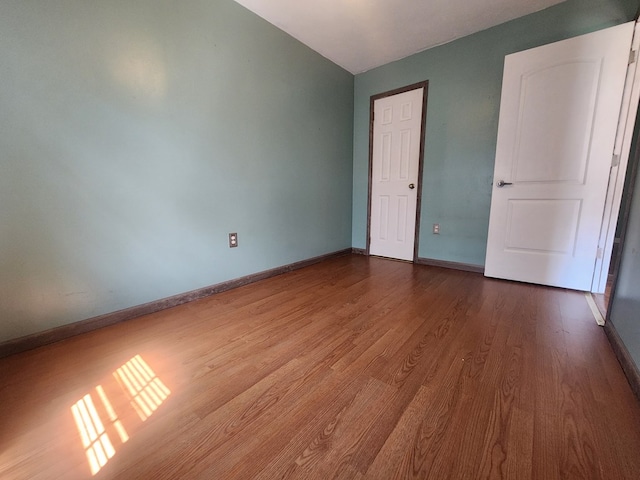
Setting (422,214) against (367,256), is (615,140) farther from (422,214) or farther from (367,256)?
(367,256)

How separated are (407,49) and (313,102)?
1.08m

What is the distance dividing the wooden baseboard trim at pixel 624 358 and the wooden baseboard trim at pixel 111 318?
2.25m

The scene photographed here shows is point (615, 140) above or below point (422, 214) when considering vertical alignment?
above

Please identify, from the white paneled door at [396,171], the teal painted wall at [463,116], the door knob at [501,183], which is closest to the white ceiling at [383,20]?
the teal painted wall at [463,116]

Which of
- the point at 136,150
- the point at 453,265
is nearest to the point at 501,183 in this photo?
the point at 453,265

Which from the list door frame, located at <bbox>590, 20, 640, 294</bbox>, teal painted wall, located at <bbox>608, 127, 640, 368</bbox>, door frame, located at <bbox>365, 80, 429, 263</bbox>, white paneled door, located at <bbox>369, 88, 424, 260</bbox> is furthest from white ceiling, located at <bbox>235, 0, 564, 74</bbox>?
teal painted wall, located at <bbox>608, 127, 640, 368</bbox>

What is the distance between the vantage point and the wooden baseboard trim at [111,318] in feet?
4.20

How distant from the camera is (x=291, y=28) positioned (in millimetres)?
2281

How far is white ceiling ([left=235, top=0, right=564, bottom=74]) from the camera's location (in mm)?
1996

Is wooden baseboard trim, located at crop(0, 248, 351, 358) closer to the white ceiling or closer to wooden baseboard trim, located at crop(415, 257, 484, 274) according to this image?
wooden baseboard trim, located at crop(415, 257, 484, 274)

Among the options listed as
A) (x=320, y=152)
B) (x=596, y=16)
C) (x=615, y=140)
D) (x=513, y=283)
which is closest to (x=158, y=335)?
(x=320, y=152)

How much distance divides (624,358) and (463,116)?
7.25 ft

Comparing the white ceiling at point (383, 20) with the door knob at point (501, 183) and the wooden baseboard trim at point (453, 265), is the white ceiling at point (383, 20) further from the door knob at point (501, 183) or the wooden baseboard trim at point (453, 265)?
the wooden baseboard trim at point (453, 265)

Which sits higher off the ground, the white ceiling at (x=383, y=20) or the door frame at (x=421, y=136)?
the white ceiling at (x=383, y=20)
